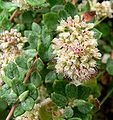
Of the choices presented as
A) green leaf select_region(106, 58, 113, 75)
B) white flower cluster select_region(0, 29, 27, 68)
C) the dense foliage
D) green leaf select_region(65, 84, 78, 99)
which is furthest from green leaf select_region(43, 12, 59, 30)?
green leaf select_region(106, 58, 113, 75)

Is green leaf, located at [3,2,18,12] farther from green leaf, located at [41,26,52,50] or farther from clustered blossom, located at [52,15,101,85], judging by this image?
clustered blossom, located at [52,15,101,85]

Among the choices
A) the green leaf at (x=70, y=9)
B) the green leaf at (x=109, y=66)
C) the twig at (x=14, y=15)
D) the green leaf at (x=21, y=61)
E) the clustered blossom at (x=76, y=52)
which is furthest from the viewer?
the green leaf at (x=109, y=66)

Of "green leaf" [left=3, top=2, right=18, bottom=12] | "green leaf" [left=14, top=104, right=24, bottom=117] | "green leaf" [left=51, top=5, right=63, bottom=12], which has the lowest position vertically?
"green leaf" [left=14, top=104, right=24, bottom=117]

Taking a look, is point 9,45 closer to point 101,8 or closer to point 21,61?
point 21,61

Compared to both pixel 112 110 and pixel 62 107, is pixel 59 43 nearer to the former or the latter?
pixel 62 107

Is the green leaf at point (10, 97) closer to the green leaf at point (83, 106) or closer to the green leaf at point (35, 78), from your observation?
the green leaf at point (35, 78)

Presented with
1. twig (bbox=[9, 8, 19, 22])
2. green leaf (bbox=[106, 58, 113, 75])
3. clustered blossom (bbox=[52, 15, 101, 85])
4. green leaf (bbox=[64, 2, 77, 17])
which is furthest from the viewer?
green leaf (bbox=[106, 58, 113, 75])

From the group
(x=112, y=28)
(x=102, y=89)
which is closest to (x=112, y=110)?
(x=102, y=89)

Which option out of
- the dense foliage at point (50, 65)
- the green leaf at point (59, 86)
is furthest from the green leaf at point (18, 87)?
the green leaf at point (59, 86)
